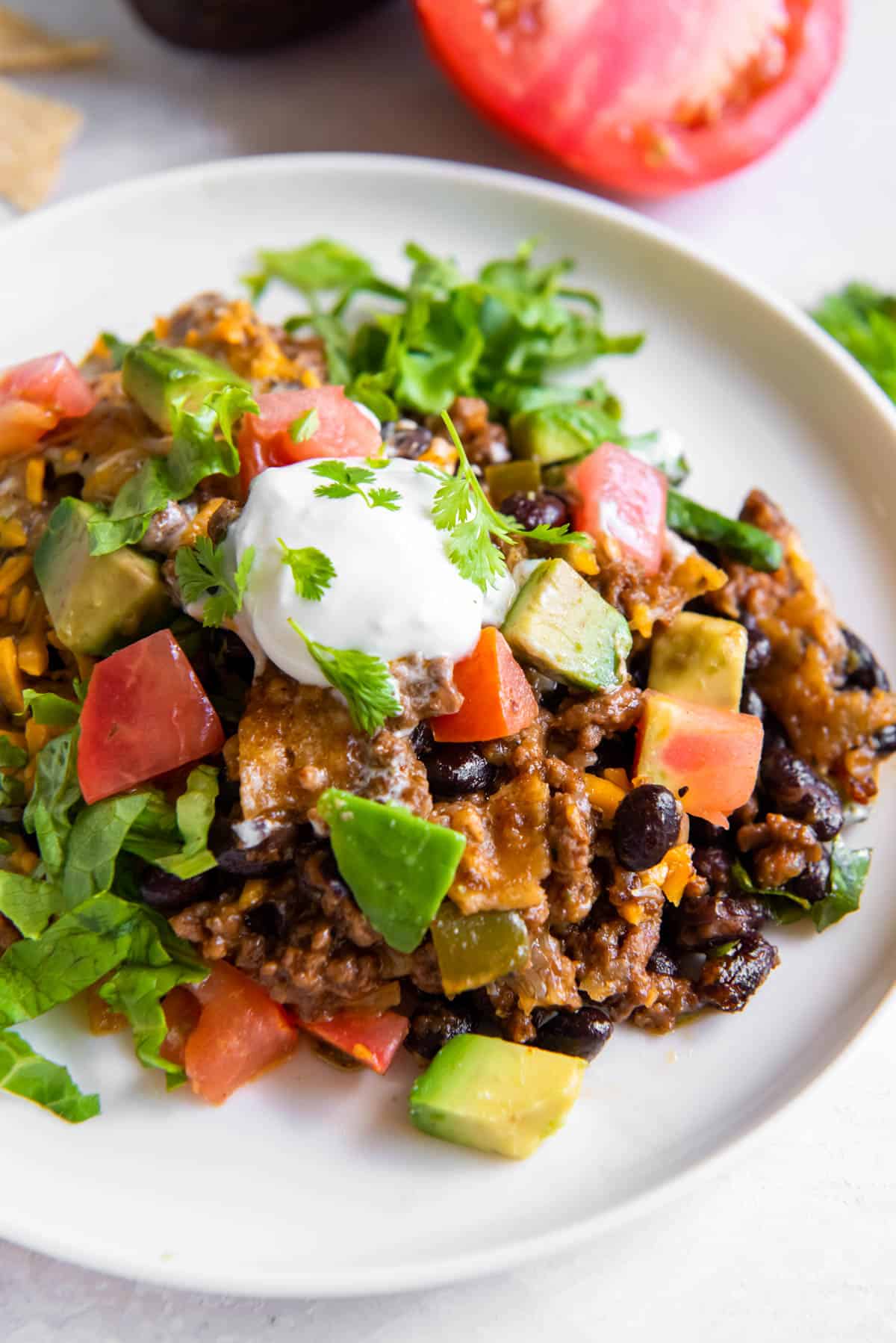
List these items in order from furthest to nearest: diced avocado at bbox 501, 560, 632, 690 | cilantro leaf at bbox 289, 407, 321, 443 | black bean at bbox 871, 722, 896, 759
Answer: black bean at bbox 871, 722, 896, 759 → cilantro leaf at bbox 289, 407, 321, 443 → diced avocado at bbox 501, 560, 632, 690

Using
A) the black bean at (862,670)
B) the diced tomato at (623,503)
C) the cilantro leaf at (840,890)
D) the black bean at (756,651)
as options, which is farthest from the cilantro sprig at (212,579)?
the black bean at (862,670)

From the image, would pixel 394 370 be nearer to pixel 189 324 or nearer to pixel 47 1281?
pixel 189 324

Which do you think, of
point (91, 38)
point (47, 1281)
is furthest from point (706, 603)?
point (91, 38)

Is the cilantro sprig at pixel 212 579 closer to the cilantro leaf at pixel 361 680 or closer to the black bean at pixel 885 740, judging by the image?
the cilantro leaf at pixel 361 680

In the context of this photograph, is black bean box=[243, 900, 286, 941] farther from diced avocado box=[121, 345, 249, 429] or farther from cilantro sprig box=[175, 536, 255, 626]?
diced avocado box=[121, 345, 249, 429]

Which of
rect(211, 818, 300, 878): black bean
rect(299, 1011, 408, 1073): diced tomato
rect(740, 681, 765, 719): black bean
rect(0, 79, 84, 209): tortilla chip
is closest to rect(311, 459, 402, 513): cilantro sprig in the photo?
rect(211, 818, 300, 878): black bean

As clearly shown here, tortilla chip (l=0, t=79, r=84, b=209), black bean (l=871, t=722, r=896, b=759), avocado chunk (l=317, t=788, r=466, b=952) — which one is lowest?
tortilla chip (l=0, t=79, r=84, b=209)

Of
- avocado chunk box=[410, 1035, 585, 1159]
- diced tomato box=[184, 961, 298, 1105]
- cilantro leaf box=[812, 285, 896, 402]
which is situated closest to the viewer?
avocado chunk box=[410, 1035, 585, 1159]

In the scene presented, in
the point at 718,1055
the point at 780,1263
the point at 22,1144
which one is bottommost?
the point at 22,1144

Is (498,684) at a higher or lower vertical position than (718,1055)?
higher
